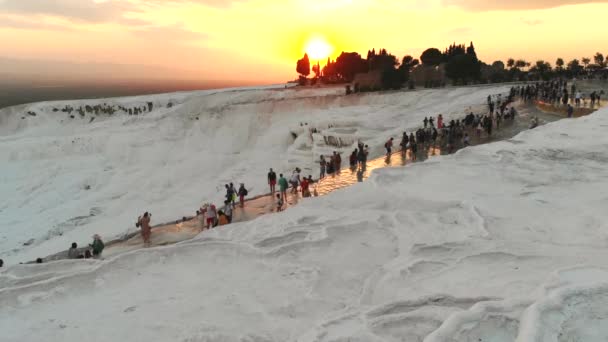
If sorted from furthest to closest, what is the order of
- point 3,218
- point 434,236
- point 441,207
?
point 3,218, point 441,207, point 434,236

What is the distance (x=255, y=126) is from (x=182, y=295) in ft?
102

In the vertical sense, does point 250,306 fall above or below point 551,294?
below

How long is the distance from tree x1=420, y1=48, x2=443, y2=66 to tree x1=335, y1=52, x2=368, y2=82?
7044 millimetres

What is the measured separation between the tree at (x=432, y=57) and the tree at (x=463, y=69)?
10.5 meters

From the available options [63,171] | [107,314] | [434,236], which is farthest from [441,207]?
[63,171]

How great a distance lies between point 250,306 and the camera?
6445 mm

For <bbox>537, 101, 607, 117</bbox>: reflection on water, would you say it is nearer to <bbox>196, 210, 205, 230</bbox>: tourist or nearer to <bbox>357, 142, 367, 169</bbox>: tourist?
<bbox>357, 142, 367, 169</bbox>: tourist

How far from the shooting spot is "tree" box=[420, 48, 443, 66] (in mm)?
53744

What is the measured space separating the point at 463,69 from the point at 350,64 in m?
18.7

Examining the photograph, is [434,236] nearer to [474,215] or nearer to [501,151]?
[474,215]

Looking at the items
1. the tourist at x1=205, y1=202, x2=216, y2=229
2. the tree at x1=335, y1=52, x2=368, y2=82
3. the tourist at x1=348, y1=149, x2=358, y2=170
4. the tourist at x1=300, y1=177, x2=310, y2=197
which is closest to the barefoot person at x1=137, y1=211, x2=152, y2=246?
the tourist at x1=205, y1=202, x2=216, y2=229

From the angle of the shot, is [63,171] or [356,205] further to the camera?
[63,171]

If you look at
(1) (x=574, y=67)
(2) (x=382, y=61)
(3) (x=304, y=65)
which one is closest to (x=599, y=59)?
(1) (x=574, y=67)

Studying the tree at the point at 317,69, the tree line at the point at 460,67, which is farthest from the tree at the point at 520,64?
the tree at the point at 317,69
